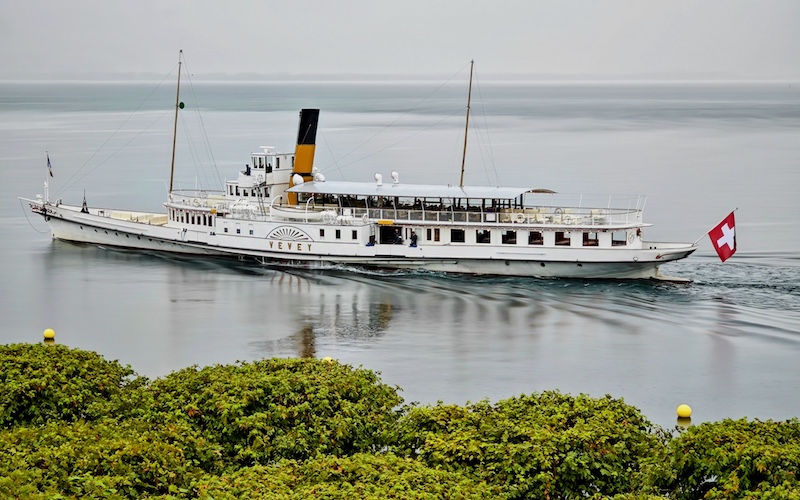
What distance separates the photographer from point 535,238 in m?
55.9

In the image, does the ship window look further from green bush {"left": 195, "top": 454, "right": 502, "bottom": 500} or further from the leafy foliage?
green bush {"left": 195, "top": 454, "right": 502, "bottom": 500}

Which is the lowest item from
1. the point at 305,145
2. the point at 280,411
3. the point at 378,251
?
the point at 280,411

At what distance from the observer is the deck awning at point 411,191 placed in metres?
57.3

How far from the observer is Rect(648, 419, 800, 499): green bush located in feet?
61.4

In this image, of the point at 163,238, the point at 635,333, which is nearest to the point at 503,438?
the point at 635,333

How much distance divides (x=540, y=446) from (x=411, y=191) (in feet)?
126

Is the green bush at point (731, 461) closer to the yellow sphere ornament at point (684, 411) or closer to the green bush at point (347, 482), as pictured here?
the green bush at point (347, 482)

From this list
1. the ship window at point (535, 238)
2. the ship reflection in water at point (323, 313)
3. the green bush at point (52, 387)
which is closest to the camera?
the green bush at point (52, 387)

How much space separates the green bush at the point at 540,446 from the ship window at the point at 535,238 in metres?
33.0

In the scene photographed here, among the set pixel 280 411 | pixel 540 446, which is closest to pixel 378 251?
pixel 280 411

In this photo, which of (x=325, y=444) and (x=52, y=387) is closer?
(x=325, y=444)

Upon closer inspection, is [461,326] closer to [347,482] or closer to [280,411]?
[280,411]

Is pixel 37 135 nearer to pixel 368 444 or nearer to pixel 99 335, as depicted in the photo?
pixel 99 335

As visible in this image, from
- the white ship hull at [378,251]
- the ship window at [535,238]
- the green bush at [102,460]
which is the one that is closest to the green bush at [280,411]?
the green bush at [102,460]
